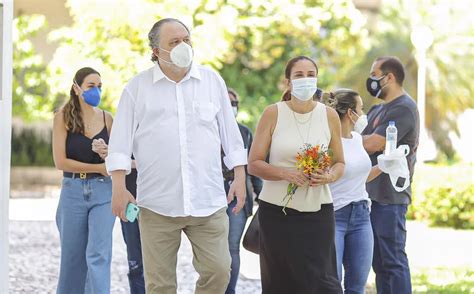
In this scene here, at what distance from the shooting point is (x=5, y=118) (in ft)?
22.3

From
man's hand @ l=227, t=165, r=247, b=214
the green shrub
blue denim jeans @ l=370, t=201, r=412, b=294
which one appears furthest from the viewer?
the green shrub

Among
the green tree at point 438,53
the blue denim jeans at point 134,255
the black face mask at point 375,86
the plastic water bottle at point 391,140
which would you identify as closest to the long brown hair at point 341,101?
the plastic water bottle at point 391,140

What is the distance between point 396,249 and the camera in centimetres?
811

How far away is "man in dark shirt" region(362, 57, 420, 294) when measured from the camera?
8078 millimetres

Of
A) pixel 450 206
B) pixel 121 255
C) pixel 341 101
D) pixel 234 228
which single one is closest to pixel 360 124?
pixel 341 101

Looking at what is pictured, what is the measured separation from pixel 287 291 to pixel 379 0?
103 feet

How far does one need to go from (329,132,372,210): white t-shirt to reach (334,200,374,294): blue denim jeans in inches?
2.0

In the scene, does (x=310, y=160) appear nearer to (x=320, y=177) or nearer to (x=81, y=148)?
(x=320, y=177)

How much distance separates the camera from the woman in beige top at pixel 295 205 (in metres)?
6.61

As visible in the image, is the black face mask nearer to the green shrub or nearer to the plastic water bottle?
the plastic water bottle

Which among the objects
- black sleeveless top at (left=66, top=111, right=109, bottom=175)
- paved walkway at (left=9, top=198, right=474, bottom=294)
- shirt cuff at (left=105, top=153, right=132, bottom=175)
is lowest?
paved walkway at (left=9, top=198, right=474, bottom=294)

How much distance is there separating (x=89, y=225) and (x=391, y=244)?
2.15m

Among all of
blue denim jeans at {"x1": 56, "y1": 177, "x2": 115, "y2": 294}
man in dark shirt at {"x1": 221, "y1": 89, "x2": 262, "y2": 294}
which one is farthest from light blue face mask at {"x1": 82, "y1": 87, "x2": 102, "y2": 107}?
man in dark shirt at {"x1": 221, "y1": 89, "x2": 262, "y2": 294}

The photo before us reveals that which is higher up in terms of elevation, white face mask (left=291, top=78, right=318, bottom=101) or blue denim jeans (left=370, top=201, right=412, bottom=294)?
white face mask (left=291, top=78, right=318, bottom=101)
